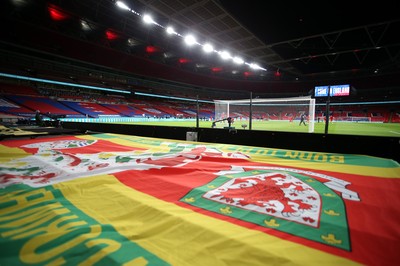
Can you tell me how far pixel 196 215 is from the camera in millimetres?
1427

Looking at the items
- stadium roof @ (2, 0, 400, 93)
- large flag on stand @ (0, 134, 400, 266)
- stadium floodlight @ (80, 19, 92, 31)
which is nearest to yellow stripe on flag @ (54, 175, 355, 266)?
large flag on stand @ (0, 134, 400, 266)

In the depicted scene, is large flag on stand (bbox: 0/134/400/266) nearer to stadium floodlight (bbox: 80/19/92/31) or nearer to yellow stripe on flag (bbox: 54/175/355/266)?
yellow stripe on flag (bbox: 54/175/355/266)

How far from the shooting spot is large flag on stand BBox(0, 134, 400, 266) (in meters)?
1.00

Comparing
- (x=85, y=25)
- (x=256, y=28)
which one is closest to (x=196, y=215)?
(x=256, y=28)

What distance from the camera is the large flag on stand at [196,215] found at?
100 centimetres

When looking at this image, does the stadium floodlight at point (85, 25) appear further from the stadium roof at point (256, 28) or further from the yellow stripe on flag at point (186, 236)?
the yellow stripe on flag at point (186, 236)

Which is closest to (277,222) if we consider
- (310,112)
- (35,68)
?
(310,112)

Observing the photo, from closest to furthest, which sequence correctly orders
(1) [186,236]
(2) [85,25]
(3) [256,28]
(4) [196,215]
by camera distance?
(1) [186,236] → (4) [196,215] → (3) [256,28] → (2) [85,25]

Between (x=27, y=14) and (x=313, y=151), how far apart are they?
27170mm

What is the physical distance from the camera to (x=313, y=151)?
4.24 metres

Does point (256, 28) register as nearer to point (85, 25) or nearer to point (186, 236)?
point (186, 236)

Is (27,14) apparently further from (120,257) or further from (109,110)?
(120,257)

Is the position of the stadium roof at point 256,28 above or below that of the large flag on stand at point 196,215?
above

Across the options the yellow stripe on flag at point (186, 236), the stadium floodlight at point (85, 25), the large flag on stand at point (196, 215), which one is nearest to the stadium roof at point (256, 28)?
the stadium floodlight at point (85, 25)
